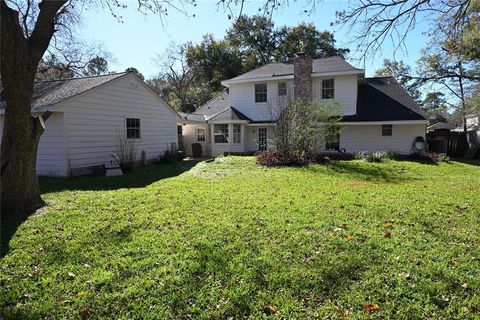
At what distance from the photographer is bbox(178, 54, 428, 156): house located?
18.0m

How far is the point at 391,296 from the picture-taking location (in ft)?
10.6

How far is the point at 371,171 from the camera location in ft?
40.2

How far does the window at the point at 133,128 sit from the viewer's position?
1473 centimetres

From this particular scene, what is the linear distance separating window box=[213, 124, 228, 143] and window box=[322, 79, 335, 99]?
6.46 meters

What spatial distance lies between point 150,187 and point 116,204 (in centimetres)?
239

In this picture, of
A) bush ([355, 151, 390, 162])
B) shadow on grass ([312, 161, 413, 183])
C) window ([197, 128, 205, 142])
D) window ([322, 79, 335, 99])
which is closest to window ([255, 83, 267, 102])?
window ([322, 79, 335, 99])

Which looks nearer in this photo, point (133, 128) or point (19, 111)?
point (19, 111)

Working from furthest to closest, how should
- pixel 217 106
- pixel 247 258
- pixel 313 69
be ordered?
1. pixel 217 106
2. pixel 313 69
3. pixel 247 258

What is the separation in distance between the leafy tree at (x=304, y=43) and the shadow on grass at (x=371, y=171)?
23252 mm

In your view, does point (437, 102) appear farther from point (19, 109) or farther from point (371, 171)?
point (19, 109)

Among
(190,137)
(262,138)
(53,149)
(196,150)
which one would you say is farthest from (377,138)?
(53,149)

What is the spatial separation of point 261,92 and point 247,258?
17.6m

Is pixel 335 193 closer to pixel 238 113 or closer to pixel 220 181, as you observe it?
pixel 220 181

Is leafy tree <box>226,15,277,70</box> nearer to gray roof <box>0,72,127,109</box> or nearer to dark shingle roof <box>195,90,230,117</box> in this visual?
dark shingle roof <box>195,90,230,117</box>
